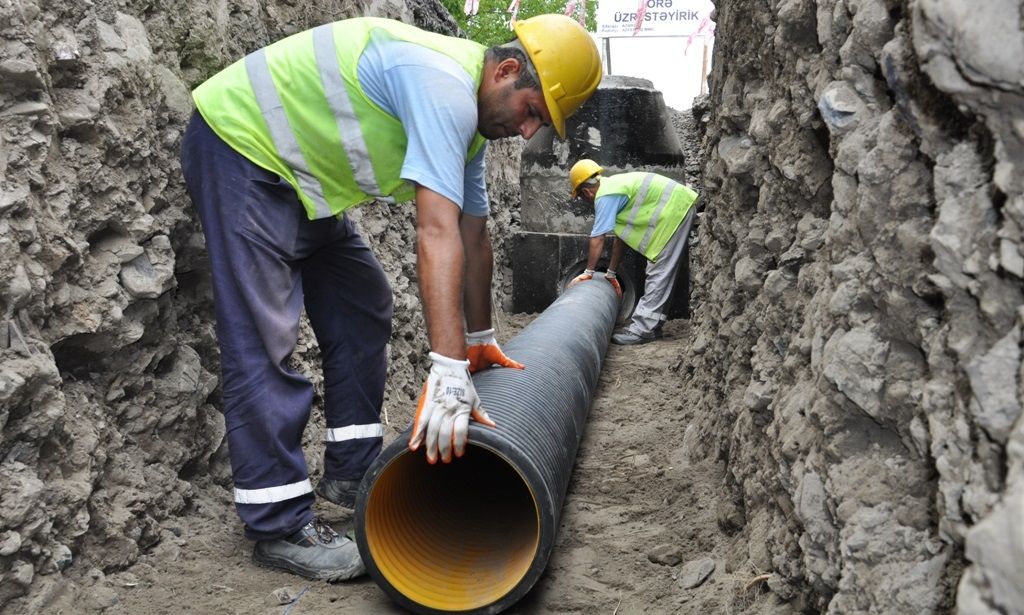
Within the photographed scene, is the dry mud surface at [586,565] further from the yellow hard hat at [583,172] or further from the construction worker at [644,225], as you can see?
the yellow hard hat at [583,172]

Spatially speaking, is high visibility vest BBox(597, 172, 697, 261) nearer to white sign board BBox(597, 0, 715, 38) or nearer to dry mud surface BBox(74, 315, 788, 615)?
dry mud surface BBox(74, 315, 788, 615)

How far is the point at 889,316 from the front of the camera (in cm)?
149

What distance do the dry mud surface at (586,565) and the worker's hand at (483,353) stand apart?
626mm

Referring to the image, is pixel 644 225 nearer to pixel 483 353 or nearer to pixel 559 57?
pixel 483 353

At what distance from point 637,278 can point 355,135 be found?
5.51 metres

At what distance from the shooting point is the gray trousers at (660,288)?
22.7ft

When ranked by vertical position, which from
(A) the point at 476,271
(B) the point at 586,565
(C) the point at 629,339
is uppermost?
(A) the point at 476,271

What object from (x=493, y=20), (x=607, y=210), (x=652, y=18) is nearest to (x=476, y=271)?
(x=607, y=210)

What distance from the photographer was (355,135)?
7.90ft

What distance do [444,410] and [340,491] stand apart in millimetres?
919

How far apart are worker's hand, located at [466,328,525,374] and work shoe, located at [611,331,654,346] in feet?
13.1

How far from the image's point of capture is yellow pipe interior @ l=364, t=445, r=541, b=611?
2.22 m

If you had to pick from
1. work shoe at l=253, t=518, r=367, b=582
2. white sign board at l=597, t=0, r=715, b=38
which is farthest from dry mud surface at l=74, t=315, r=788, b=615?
white sign board at l=597, t=0, r=715, b=38

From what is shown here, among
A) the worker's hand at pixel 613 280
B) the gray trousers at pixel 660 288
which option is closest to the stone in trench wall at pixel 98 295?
the worker's hand at pixel 613 280
